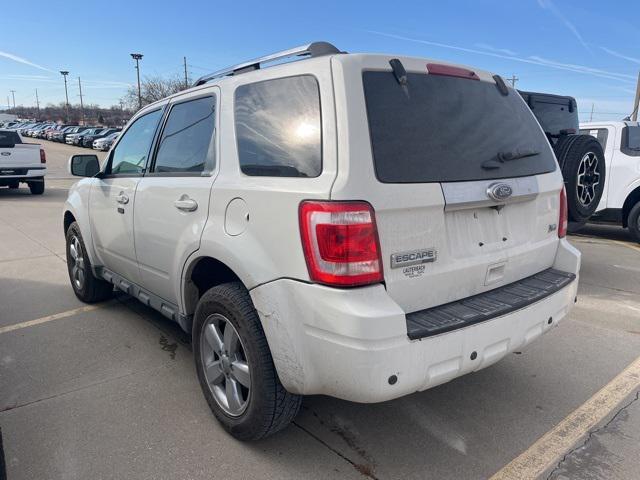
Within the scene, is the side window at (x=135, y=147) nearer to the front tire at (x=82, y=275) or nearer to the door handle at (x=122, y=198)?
the door handle at (x=122, y=198)

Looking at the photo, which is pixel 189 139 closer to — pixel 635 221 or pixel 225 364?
pixel 225 364

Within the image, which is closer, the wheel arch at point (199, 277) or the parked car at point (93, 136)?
the wheel arch at point (199, 277)

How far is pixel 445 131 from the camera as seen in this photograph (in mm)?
2463

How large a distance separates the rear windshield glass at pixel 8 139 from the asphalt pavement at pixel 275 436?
10687 millimetres

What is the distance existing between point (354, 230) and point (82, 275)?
3.70 meters

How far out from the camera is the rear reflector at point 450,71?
2.55 meters

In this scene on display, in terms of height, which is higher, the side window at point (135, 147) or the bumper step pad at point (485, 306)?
the side window at point (135, 147)

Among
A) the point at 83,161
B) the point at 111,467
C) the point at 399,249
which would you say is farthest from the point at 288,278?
the point at 83,161

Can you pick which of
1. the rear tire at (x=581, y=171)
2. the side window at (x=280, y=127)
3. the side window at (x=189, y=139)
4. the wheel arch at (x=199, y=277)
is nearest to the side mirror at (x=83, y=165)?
the side window at (x=189, y=139)

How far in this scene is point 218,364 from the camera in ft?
9.19

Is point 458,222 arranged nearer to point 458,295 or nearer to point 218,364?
point 458,295

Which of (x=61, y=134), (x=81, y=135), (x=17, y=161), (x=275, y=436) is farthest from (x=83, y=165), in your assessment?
(x=61, y=134)

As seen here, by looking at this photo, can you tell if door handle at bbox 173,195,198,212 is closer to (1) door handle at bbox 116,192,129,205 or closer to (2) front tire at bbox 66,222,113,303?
(1) door handle at bbox 116,192,129,205

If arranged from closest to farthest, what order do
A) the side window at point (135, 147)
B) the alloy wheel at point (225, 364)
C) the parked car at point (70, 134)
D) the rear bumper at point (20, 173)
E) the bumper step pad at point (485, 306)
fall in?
the bumper step pad at point (485, 306)
the alloy wheel at point (225, 364)
the side window at point (135, 147)
the rear bumper at point (20, 173)
the parked car at point (70, 134)
